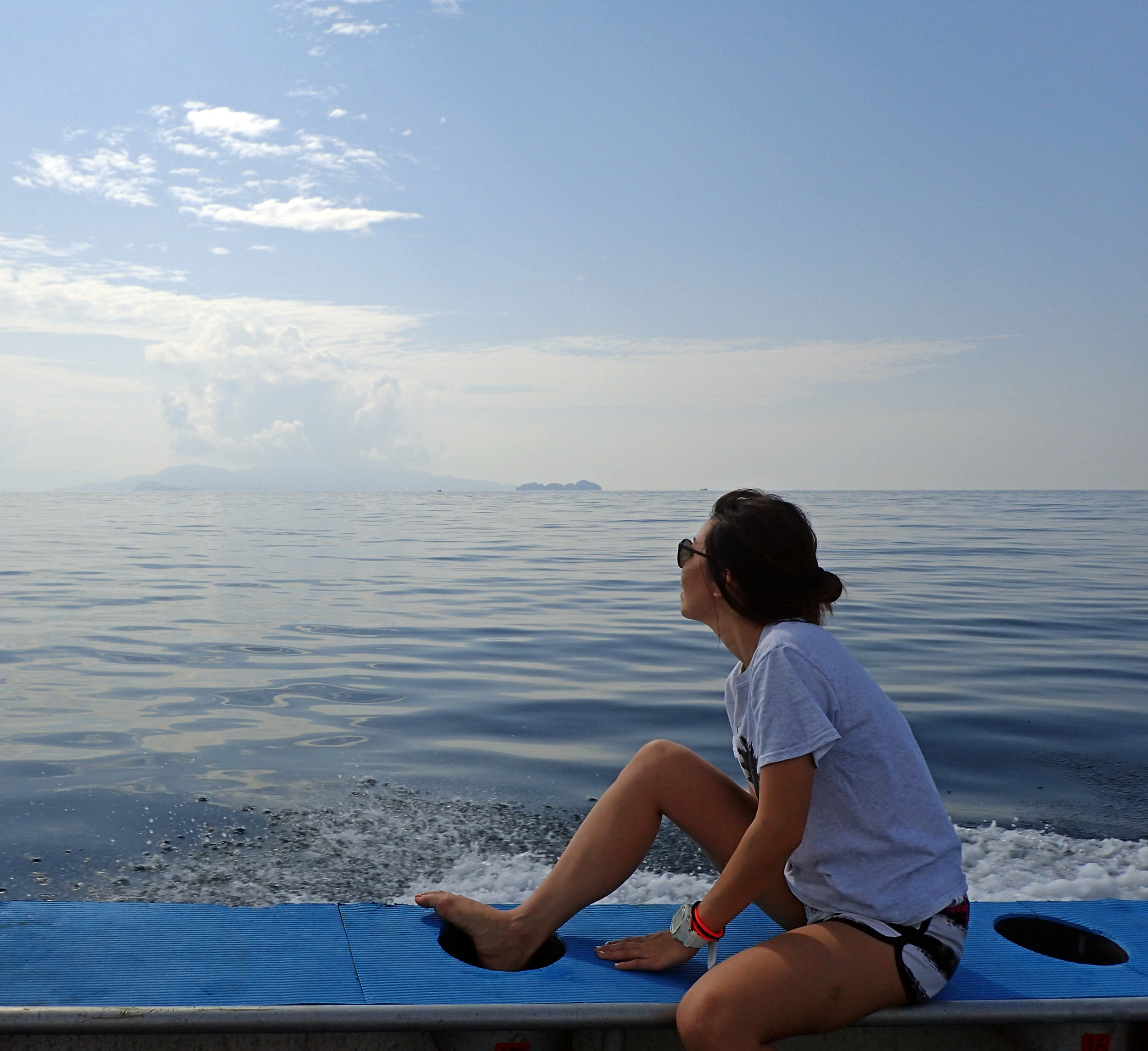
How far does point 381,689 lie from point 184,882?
11.8ft

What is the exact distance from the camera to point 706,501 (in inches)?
Answer: 2409

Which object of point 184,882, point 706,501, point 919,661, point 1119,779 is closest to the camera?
point 184,882

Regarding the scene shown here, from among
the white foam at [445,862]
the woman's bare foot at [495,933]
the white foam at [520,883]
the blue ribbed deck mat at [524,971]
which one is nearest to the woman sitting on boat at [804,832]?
the blue ribbed deck mat at [524,971]

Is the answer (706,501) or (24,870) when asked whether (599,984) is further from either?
(706,501)

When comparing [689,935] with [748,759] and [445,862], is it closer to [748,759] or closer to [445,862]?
[748,759]

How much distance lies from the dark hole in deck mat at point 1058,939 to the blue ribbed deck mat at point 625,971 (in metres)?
0.03

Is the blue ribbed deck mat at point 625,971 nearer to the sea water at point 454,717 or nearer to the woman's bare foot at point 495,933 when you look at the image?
the woman's bare foot at point 495,933

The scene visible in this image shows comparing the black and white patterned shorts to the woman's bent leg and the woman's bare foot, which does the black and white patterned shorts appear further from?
the woman's bare foot

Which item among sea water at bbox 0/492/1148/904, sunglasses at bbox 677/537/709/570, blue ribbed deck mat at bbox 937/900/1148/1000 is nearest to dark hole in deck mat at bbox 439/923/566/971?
blue ribbed deck mat at bbox 937/900/1148/1000

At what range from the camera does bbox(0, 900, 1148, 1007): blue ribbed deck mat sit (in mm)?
2240

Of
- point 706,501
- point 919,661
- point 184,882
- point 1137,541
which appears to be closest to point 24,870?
point 184,882

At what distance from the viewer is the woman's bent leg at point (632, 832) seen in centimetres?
262

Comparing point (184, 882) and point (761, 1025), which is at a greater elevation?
point (761, 1025)

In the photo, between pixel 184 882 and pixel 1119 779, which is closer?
pixel 184 882
